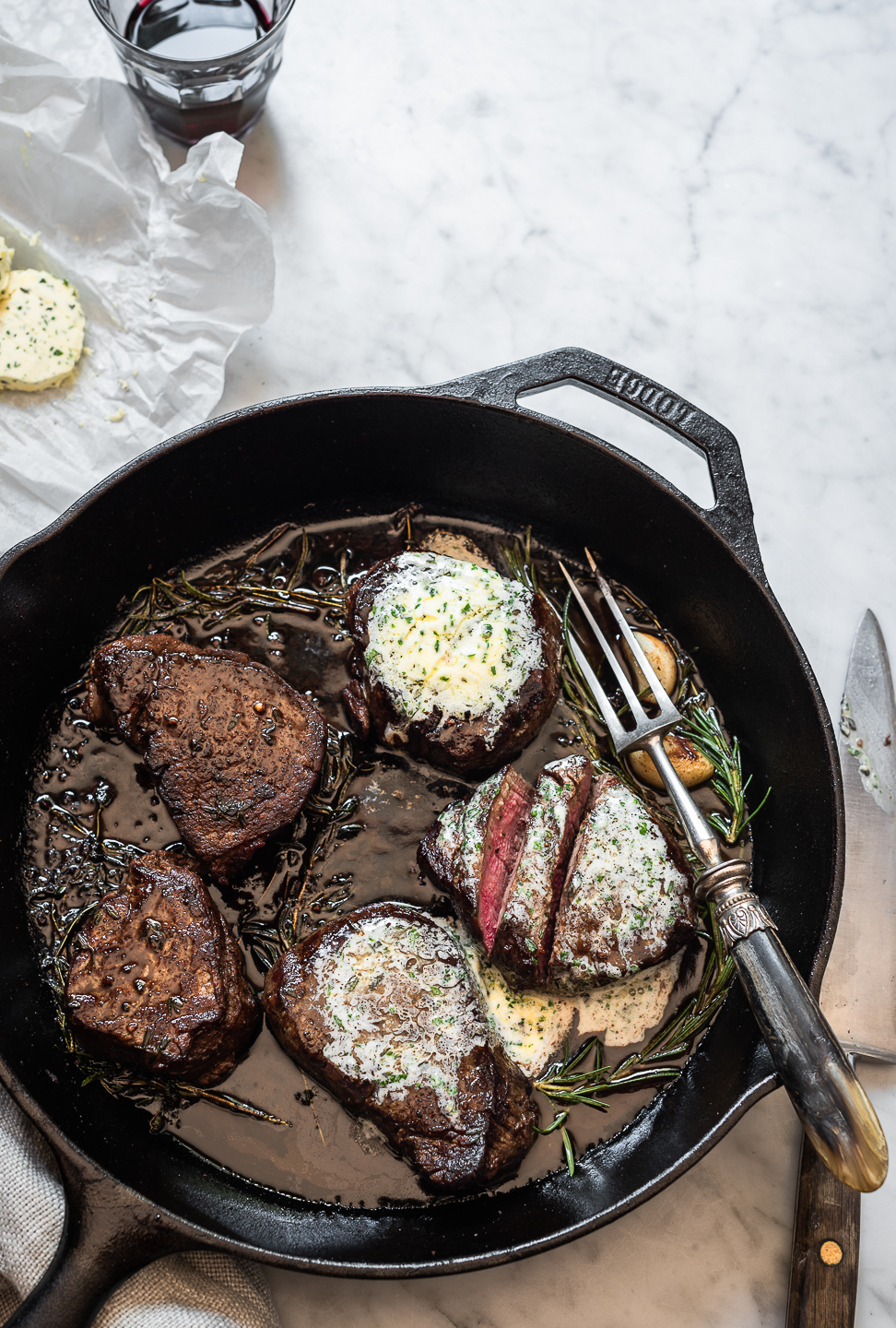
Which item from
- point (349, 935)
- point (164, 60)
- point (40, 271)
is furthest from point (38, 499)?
point (349, 935)

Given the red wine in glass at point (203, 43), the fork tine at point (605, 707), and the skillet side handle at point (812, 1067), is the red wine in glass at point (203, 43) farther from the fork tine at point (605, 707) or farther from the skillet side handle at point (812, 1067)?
the skillet side handle at point (812, 1067)

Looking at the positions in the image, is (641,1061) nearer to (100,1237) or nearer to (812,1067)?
(812,1067)

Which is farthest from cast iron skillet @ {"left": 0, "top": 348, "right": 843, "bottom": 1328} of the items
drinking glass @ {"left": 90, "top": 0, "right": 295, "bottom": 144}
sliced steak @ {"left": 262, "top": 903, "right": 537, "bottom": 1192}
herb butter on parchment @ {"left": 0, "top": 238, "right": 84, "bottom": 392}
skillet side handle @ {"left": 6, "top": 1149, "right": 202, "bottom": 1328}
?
drinking glass @ {"left": 90, "top": 0, "right": 295, "bottom": 144}

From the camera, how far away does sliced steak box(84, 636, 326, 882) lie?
247cm

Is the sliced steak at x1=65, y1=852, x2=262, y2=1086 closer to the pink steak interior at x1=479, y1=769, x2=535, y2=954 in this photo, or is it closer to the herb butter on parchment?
the pink steak interior at x1=479, y1=769, x2=535, y2=954

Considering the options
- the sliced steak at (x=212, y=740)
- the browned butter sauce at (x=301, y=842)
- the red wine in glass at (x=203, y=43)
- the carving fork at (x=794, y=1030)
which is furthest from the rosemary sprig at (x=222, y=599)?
the red wine in glass at (x=203, y=43)

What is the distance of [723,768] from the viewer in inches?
106

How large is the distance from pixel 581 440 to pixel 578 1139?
182cm

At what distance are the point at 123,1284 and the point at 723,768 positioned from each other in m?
1.97

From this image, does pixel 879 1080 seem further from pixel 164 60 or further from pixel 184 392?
pixel 164 60

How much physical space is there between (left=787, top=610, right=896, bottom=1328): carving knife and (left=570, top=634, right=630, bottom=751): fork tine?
0.70 m

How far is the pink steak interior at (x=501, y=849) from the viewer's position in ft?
8.00

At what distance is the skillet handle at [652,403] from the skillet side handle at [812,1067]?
992mm

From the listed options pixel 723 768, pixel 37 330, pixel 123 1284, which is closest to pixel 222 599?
pixel 37 330
